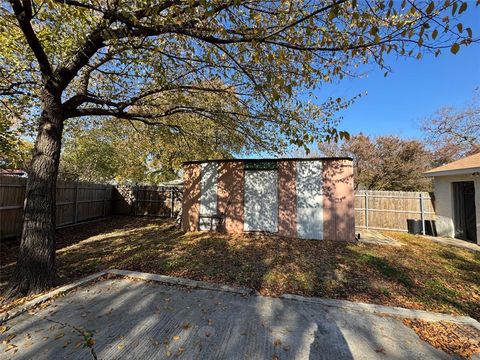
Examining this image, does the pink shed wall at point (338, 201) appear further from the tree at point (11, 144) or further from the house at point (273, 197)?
the tree at point (11, 144)

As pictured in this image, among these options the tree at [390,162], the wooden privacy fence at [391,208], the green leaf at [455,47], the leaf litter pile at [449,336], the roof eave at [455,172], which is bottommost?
the leaf litter pile at [449,336]

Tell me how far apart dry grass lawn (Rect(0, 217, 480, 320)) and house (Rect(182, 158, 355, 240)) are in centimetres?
59

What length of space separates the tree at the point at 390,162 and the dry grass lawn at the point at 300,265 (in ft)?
31.1

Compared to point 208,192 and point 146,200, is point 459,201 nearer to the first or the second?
point 208,192

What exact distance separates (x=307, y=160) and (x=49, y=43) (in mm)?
7197

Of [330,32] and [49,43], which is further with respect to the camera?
[49,43]

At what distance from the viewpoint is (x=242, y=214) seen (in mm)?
8258

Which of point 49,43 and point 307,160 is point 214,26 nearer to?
point 49,43

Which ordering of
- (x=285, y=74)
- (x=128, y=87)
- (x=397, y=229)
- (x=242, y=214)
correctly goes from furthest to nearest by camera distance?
(x=397, y=229) → (x=242, y=214) → (x=128, y=87) → (x=285, y=74)

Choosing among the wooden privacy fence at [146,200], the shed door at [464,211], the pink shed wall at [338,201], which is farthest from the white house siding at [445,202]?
the wooden privacy fence at [146,200]

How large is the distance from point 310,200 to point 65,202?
1006 centimetres

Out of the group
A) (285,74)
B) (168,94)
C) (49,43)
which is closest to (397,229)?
(285,74)

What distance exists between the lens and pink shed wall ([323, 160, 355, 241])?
729cm

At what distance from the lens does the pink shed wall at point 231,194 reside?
829 centimetres
